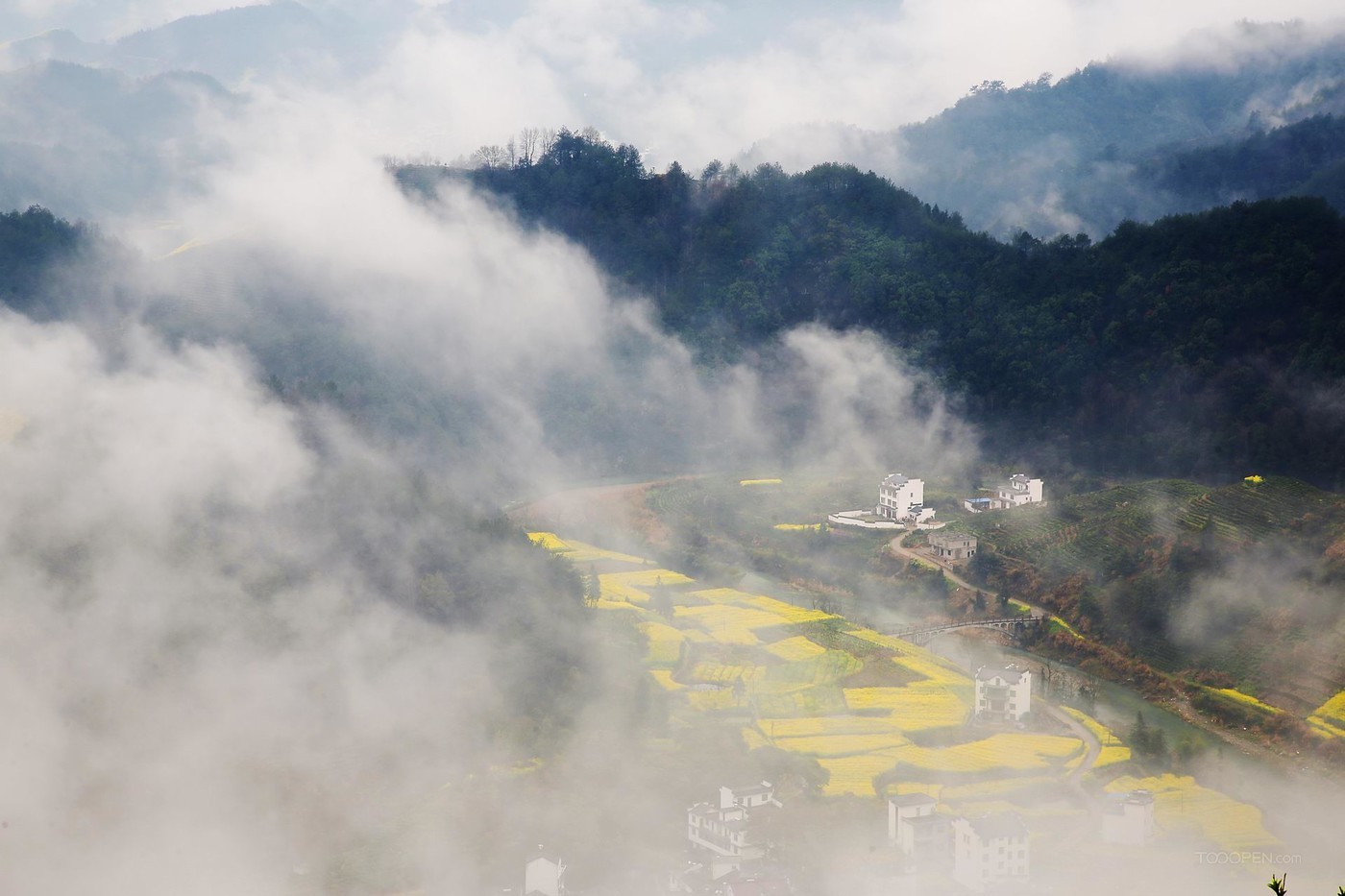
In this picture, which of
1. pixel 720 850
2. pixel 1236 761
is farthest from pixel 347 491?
pixel 1236 761

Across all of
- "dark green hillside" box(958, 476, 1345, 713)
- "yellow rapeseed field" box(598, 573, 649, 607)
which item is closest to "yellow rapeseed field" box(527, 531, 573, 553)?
"yellow rapeseed field" box(598, 573, 649, 607)

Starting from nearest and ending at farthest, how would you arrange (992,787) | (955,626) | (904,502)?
(992,787)
(955,626)
(904,502)

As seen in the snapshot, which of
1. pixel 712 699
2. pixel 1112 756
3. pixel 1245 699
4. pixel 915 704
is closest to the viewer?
pixel 1112 756

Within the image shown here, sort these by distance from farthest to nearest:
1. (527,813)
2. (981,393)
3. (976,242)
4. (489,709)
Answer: (976,242) < (981,393) < (489,709) < (527,813)

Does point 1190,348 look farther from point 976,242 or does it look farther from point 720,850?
point 720,850

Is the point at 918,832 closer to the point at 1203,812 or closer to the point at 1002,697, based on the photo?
the point at 1203,812

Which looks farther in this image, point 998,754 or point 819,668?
point 819,668

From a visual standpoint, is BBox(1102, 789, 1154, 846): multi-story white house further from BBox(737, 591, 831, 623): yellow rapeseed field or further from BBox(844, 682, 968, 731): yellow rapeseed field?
BBox(737, 591, 831, 623): yellow rapeseed field

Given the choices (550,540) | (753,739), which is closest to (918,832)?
(753,739)
